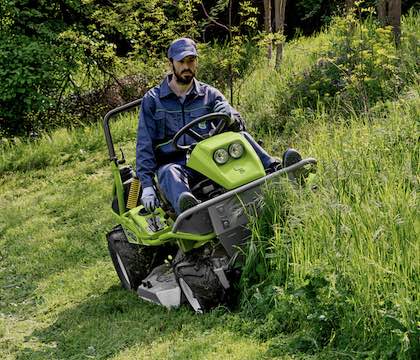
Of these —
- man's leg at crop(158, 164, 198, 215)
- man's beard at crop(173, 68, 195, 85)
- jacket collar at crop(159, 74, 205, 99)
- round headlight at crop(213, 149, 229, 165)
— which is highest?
man's beard at crop(173, 68, 195, 85)

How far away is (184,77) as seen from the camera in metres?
5.68

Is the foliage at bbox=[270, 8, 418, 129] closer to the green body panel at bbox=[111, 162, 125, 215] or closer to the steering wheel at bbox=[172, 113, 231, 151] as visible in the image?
the steering wheel at bbox=[172, 113, 231, 151]

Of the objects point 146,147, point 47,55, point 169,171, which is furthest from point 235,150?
point 47,55

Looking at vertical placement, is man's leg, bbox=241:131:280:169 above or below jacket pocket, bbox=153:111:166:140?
below

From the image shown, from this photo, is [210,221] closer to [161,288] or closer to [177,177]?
[177,177]

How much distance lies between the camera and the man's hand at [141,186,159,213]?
5.35 m

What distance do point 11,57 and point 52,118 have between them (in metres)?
1.40

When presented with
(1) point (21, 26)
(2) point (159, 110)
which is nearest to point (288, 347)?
(2) point (159, 110)

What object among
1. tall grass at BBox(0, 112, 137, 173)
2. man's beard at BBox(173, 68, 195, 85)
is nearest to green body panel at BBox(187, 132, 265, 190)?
man's beard at BBox(173, 68, 195, 85)

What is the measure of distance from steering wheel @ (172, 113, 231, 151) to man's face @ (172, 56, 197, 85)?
369 millimetres

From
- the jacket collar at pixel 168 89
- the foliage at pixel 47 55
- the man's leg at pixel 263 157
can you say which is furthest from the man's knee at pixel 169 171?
the foliage at pixel 47 55

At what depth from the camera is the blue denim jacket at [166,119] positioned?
5613 millimetres

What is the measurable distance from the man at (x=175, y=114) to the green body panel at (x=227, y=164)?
0.24 meters

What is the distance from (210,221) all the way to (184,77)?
1238 mm
